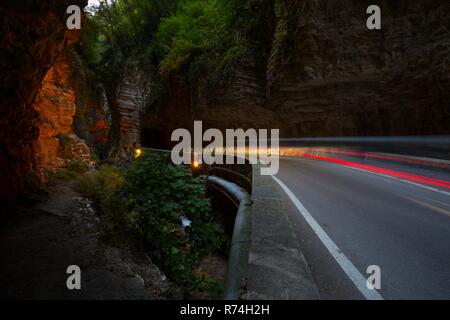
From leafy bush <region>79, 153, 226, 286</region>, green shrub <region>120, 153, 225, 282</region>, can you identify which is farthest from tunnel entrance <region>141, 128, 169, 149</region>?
green shrub <region>120, 153, 225, 282</region>

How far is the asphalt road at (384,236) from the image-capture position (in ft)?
9.74

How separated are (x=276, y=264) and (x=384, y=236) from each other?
2.29m

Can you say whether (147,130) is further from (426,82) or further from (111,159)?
(426,82)

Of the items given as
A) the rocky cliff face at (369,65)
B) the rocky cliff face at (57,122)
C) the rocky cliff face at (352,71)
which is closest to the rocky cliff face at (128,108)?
the rocky cliff face at (352,71)

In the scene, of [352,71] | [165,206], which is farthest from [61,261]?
[352,71]

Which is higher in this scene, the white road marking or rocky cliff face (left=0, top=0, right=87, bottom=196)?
rocky cliff face (left=0, top=0, right=87, bottom=196)

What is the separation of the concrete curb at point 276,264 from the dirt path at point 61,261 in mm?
2315

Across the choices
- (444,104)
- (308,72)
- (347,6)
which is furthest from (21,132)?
(444,104)

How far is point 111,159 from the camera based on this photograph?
2078 centimetres

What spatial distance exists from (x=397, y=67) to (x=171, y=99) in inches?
593

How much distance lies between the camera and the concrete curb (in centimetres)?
253

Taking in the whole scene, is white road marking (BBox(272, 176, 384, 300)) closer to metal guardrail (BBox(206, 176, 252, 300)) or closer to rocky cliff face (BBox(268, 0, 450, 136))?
metal guardrail (BBox(206, 176, 252, 300))

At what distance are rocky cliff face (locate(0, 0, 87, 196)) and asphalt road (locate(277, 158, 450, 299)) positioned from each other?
653 cm

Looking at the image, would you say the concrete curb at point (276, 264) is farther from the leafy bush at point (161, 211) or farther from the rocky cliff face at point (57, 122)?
the rocky cliff face at point (57, 122)
